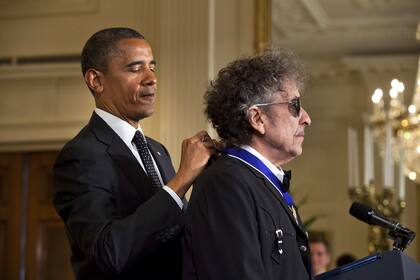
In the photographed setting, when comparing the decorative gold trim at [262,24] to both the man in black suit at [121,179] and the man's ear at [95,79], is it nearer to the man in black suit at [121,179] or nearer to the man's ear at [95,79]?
Answer: the man in black suit at [121,179]

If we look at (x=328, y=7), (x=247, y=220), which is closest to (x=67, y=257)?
(x=328, y=7)

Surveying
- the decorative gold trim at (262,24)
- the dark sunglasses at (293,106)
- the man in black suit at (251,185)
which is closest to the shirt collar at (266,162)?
the man in black suit at (251,185)

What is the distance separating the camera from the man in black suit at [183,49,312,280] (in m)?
1.97

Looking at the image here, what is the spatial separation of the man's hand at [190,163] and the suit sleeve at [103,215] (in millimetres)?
40

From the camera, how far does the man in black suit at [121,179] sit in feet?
7.29

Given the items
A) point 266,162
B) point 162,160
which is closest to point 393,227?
point 266,162

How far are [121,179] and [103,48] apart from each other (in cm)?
38

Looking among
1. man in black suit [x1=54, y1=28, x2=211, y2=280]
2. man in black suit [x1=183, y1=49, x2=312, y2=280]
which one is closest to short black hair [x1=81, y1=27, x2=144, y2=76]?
man in black suit [x1=54, y1=28, x2=211, y2=280]

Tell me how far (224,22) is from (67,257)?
5.93 ft

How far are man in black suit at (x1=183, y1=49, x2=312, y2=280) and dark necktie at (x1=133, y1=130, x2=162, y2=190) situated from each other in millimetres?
289

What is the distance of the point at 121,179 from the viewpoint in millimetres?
2398

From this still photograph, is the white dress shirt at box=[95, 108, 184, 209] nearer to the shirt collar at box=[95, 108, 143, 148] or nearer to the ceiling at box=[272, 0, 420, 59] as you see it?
the shirt collar at box=[95, 108, 143, 148]

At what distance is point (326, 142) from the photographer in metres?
9.21

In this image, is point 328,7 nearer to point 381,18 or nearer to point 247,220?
point 381,18
